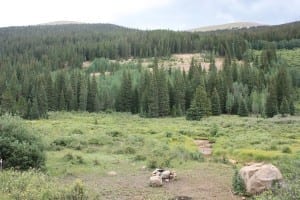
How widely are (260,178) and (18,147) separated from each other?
15.7 m

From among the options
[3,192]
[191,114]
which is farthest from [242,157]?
[191,114]

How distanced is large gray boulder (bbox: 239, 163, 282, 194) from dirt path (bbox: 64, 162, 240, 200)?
100 cm

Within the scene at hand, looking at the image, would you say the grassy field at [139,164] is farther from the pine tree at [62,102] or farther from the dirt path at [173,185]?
the pine tree at [62,102]

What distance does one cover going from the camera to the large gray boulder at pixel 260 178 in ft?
74.3

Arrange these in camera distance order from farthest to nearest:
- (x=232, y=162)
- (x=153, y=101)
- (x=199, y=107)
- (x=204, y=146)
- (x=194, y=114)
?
(x=153, y=101), (x=199, y=107), (x=194, y=114), (x=204, y=146), (x=232, y=162)

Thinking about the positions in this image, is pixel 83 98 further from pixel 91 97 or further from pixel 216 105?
pixel 216 105

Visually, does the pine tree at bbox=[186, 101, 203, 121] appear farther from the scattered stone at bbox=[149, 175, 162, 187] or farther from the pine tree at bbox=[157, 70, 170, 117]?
the scattered stone at bbox=[149, 175, 162, 187]

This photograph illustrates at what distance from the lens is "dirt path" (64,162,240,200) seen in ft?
77.2

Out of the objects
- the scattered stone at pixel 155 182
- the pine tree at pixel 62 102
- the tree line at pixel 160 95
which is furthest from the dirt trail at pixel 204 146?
the pine tree at pixel 62 102

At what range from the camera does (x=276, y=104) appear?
10300 cm

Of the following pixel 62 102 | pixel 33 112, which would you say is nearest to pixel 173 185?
pixel 33 112

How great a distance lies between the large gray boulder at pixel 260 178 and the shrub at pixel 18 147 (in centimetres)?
1428

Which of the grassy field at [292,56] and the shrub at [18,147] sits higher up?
the grassy field at [292,56]

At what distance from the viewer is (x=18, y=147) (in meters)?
29.9
